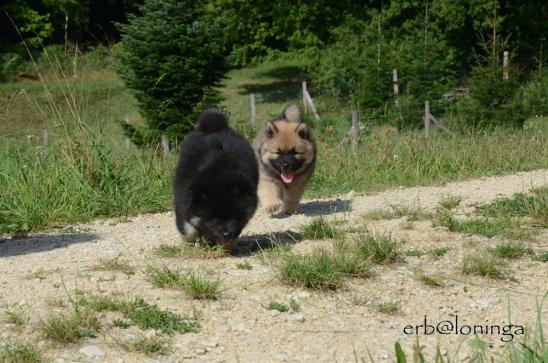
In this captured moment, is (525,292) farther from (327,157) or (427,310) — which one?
(327,157)

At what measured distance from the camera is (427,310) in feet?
17.9

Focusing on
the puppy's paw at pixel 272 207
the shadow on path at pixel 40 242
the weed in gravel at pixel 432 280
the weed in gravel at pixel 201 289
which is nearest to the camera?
the weed in gravel at pixel 201 289

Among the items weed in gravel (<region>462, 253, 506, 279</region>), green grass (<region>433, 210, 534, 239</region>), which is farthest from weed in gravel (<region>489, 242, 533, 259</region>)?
green grass (<region>433, 210, 534, 239</region>)

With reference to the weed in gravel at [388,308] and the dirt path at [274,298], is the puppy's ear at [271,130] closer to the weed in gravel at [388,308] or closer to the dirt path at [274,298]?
the dirt path at [274,298]

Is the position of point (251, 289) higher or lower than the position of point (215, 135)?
lower

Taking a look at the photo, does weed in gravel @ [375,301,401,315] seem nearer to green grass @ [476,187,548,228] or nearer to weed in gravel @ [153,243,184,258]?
weed in gravel @ [153,243,184,258]

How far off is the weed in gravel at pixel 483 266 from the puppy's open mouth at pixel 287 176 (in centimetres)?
331

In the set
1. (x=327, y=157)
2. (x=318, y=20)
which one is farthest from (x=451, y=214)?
(x=318, y=20)

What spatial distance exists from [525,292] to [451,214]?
7.96ft

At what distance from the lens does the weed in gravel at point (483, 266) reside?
6023mm

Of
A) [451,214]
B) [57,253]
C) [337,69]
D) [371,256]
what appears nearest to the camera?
[371,256]

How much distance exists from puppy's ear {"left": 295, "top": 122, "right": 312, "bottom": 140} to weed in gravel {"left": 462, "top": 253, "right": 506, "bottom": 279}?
12.1ft

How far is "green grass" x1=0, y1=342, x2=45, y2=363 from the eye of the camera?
443 centimetres

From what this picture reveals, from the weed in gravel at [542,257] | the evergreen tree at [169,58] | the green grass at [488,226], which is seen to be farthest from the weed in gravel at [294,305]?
the evergreen tree at [169,58]
